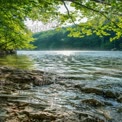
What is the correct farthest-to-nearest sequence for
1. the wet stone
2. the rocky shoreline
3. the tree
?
1. the wet stone
2. the tree
3. the rocky shoreline

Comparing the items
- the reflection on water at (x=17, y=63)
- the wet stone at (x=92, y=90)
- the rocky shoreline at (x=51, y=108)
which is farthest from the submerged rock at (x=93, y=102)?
the reflection on water at (x=17, y=63)

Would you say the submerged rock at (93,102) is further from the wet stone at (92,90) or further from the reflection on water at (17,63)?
the reflection on water at (17,63)

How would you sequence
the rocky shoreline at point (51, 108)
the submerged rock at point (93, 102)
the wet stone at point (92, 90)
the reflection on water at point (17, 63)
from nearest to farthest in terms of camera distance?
the rocky shoreline at point (51, 108) → the submerged rock at point (93, 102) → the wet stone at point (92, 90) → the reflection on water at point (17, 63)

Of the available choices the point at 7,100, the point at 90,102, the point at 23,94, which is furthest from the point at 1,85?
the point at 90,102

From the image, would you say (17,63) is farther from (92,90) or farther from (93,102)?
(93,102)

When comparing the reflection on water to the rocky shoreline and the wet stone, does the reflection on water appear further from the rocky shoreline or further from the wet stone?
the rocky shoreline

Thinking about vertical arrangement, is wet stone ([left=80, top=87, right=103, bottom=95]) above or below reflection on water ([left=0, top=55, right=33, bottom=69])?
below

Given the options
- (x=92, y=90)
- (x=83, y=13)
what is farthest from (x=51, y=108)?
(x=83, y=13)

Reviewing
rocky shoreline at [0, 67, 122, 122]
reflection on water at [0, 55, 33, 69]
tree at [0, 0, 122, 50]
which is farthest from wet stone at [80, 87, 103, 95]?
reflection on water at [0, 55, 33, 69]

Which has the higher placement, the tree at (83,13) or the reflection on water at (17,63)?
the tree at (83,13)

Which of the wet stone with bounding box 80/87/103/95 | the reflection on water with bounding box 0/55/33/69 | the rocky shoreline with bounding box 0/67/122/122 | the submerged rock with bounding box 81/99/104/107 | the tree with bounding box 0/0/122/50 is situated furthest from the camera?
the reflection on water with bounding box 0/55/33/69

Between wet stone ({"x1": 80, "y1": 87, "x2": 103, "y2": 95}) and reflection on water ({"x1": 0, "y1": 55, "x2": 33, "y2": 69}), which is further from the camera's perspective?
reflection on water ({"x1": 0, "y1": 55, "x2": 33, "y2": 69})

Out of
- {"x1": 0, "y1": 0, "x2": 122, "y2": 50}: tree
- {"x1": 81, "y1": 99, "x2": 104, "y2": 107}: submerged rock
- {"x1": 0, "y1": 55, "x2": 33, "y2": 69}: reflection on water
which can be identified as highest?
{"x1": 0, "y1": 0, "x2": 122, "y2": 50}: tree

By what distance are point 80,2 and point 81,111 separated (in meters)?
5.10
